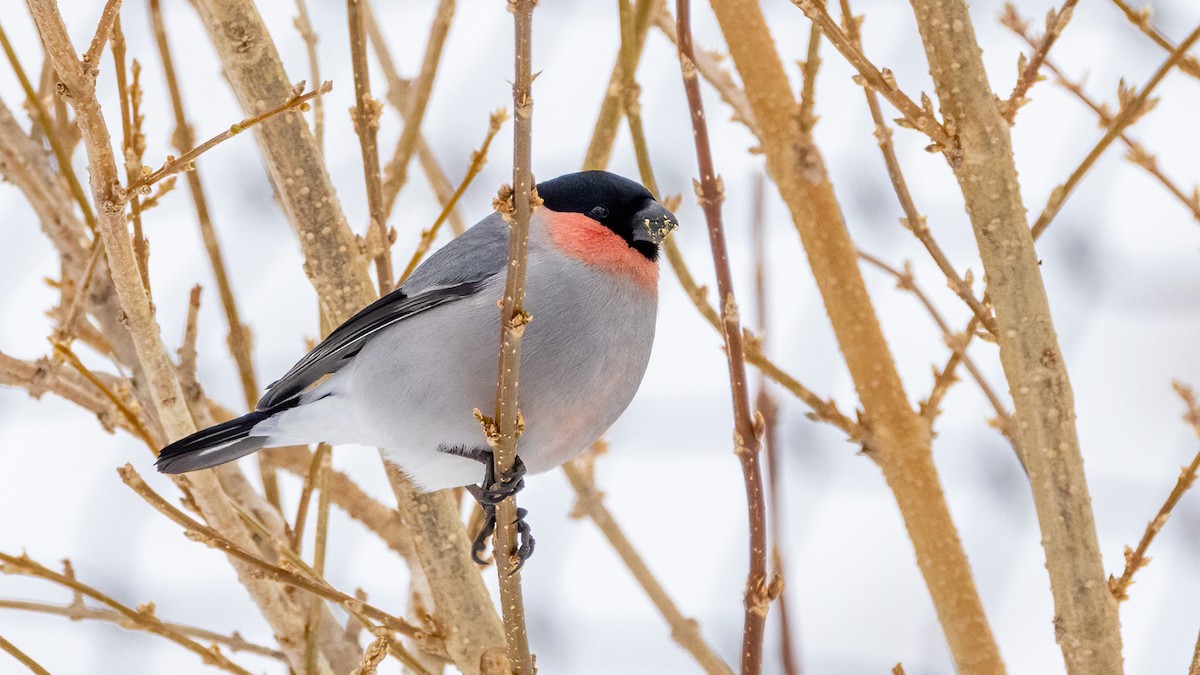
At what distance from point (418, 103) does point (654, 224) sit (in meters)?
0.74

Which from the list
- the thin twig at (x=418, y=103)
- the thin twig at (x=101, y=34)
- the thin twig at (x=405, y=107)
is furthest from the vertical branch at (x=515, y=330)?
the thin twig at (x=405, y=107)

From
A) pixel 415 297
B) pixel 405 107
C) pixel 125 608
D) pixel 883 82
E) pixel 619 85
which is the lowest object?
pixel 125 608

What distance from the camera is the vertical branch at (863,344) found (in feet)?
7.11

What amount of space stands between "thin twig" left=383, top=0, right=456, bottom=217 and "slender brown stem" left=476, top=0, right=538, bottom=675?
102 centimetres

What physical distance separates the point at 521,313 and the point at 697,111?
440 mm

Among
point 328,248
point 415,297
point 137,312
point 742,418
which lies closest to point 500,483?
point 742,418

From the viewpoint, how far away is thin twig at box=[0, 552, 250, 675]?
2.07m

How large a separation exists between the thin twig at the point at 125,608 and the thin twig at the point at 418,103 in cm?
103

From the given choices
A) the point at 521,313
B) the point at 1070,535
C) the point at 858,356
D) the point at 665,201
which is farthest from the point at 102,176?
the point at 1070,535

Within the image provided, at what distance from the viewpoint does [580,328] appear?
221 centimetres

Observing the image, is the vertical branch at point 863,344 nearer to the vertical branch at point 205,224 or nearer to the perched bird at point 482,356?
the perched bird at point 482,356

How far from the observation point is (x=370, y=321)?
7.94 feet

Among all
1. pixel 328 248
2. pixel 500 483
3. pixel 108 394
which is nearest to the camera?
pixel 500 483

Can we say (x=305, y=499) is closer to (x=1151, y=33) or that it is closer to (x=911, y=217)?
(x=911, y=217)
